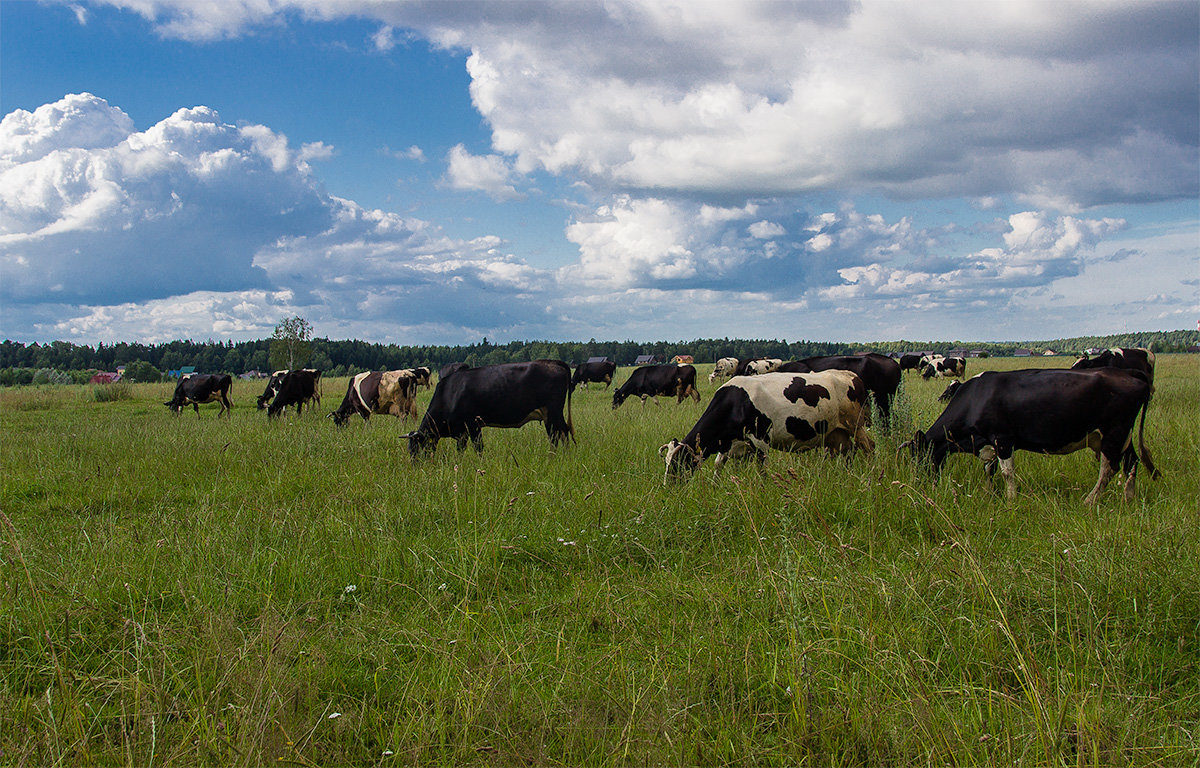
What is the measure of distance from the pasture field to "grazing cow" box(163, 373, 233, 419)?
1987 cm

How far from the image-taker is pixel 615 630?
12.8ft

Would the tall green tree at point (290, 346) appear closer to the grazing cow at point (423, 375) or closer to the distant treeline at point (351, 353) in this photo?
the distant treeline at point (351, 353)

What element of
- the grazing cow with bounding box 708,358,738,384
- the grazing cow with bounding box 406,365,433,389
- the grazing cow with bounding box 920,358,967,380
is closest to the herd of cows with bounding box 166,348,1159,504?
the grazing cow with bounding box 406,365,433,389

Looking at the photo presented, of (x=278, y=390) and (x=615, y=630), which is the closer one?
(x=615, y=630)

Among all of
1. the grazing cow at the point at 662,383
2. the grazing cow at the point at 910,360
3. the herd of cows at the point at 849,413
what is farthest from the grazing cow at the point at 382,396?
the grazing cow at the point at 910,360

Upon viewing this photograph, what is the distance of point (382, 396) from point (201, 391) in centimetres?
1121

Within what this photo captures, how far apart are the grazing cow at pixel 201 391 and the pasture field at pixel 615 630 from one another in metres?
19.9

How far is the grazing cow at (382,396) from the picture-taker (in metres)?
19.1

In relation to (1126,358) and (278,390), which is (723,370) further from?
(278,390)

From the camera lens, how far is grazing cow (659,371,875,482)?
8508mm

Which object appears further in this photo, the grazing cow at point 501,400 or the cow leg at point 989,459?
the grazing cow at point 501,400

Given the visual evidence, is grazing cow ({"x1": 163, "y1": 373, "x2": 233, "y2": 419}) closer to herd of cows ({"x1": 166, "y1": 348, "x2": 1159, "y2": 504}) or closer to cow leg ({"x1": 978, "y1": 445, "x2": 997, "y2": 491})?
herd of cows ({"x1": 166, "y1": 348, "x2": 1159, "y2": 504})

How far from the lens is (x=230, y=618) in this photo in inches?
152

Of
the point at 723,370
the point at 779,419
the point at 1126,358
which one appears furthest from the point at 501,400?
the point at 723,370
